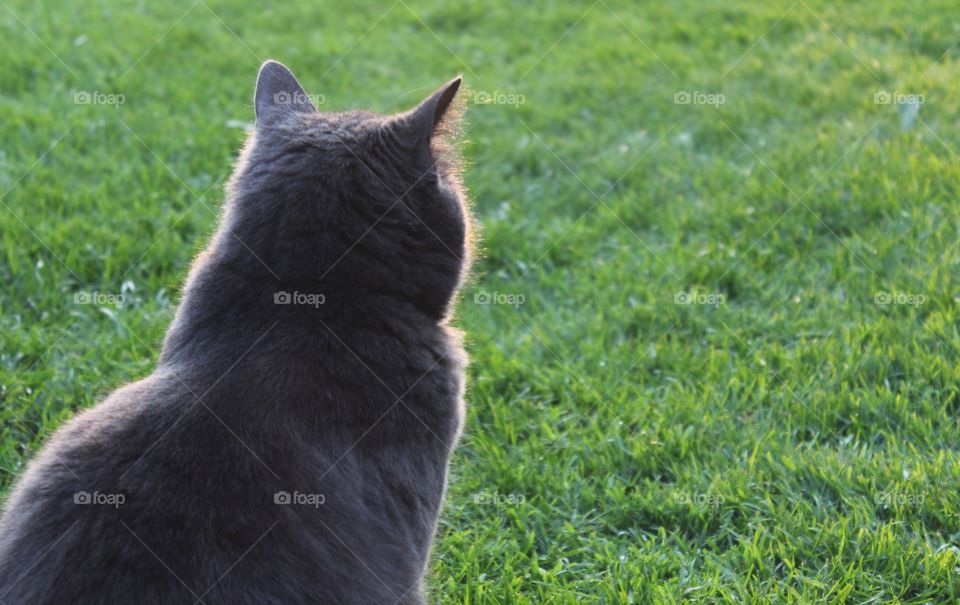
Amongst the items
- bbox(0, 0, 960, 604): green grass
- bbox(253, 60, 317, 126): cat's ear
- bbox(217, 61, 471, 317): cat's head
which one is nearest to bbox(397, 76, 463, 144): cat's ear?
bbox(217, 61, 471, 317): cat's head

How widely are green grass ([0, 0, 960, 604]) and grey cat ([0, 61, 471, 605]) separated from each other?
0.70 metres

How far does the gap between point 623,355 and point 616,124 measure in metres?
2.43

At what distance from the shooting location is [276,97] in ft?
9.91

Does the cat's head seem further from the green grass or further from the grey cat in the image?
the green grass

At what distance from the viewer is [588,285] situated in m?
4.62

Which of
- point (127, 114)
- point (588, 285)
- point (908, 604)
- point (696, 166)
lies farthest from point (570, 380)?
point (127, 114)

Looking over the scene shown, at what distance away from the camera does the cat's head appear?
2.67m

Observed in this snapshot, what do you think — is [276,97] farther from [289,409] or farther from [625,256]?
[625,256]

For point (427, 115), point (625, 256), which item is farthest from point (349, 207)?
point (625, 256)

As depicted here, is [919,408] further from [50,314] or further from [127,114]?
[127,114]

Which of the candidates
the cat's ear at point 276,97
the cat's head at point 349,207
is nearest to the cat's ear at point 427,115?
the cat's head at point 349,207

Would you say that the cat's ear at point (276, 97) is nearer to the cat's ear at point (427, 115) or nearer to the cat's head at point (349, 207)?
the cat's head at point (349, 207)

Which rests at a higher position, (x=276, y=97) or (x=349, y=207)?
(x=276, y=97)

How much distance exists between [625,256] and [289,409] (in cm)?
267
